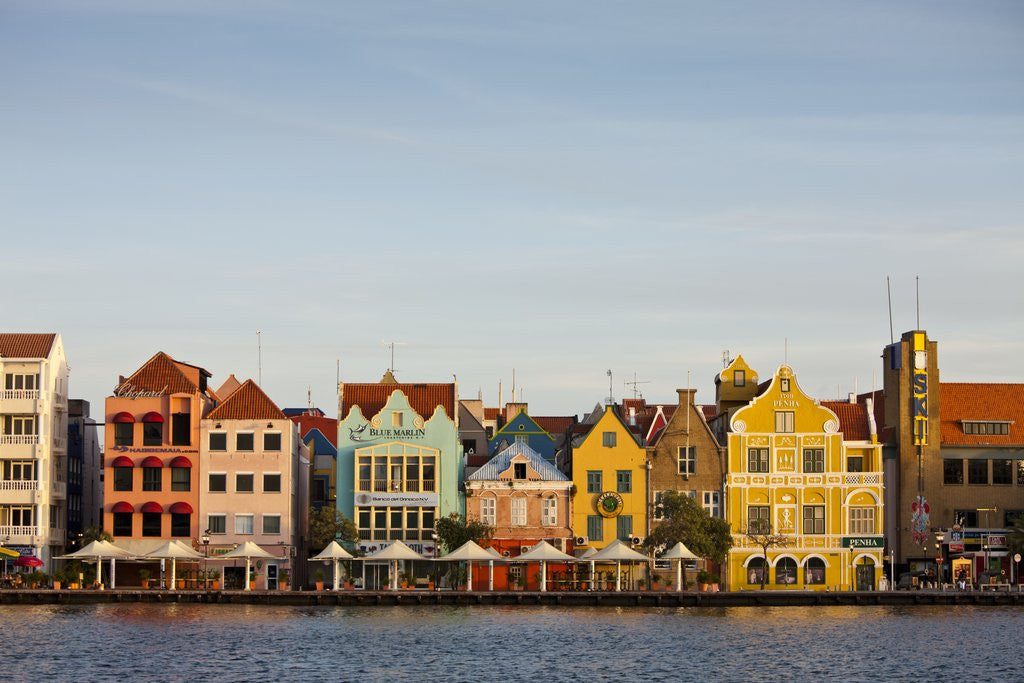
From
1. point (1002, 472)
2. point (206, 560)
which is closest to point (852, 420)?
point (1002, 472)

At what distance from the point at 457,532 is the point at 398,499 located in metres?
5.77

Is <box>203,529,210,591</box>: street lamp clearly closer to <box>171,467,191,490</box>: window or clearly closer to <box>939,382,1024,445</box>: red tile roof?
<box>171,467,191,490</box>: window

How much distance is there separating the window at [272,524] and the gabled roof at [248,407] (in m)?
6.56

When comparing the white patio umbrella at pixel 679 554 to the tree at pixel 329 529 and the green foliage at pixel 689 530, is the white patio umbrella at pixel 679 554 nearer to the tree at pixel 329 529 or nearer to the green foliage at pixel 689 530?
the green foliage at pixel 689 530

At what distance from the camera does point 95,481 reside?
458 ft

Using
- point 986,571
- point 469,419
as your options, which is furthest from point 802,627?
point 469,419

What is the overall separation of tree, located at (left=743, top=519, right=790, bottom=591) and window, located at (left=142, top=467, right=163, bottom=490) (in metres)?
39.2

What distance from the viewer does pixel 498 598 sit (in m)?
112

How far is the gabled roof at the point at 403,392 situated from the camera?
12581 cm

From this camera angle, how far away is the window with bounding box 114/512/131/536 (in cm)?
12081

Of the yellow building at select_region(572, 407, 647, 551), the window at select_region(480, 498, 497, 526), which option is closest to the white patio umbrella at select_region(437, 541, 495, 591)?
the window at select_region(480, 498, 497, 526)

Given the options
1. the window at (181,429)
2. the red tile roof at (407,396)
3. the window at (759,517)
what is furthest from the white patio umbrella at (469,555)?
the window at (181,429)

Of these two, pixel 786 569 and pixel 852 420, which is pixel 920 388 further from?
pixel 786 569

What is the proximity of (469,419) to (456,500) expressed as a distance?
73.1 ft
